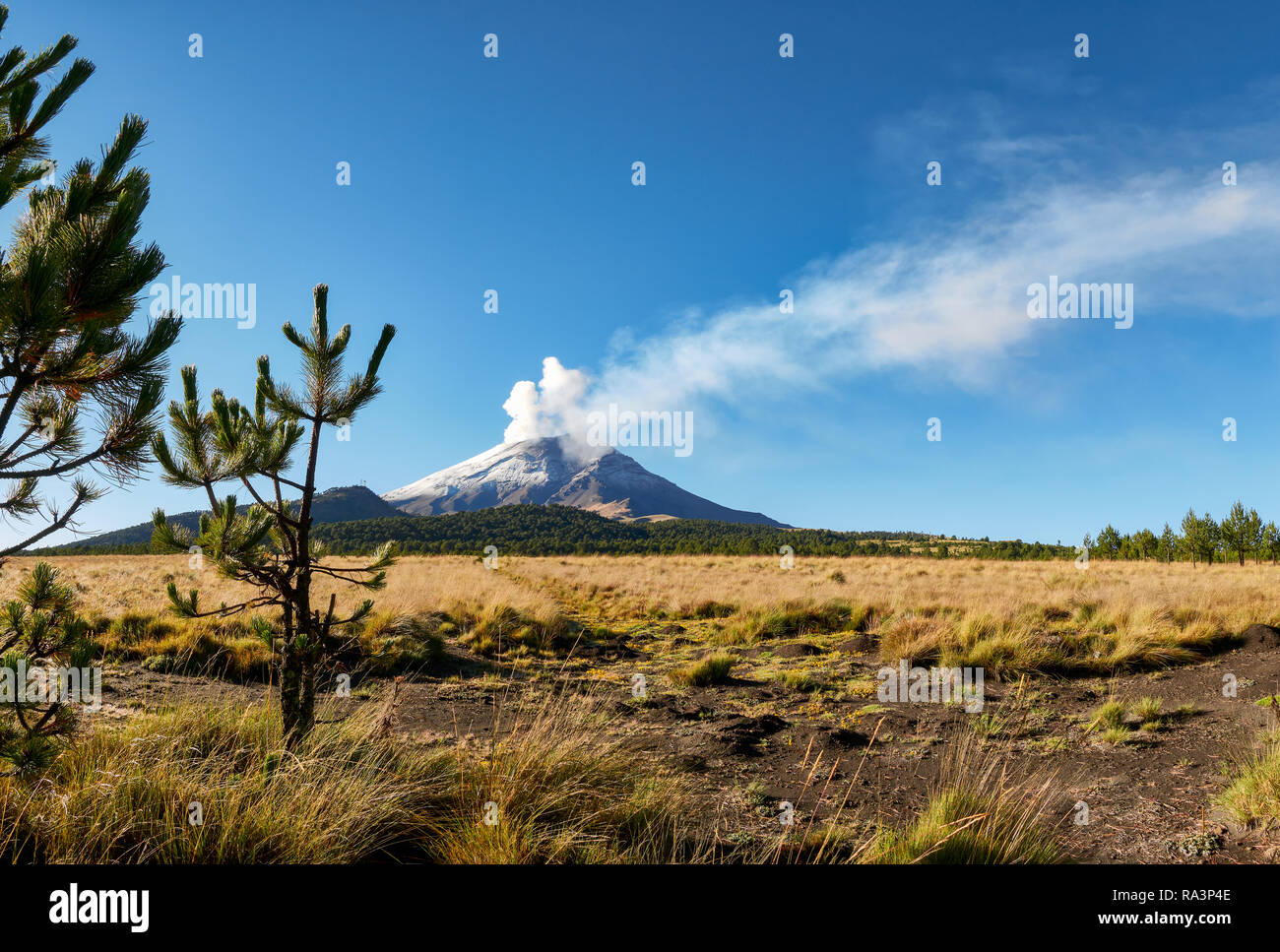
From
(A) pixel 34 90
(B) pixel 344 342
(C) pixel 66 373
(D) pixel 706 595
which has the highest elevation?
(A) pixel 34 90

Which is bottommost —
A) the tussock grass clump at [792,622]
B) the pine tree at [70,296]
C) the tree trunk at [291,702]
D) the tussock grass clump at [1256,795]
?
the tussock grass clump at [792,622]

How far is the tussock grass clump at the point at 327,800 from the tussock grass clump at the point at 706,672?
5308 mm

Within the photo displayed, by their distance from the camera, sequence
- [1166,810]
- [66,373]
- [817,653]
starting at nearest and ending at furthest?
[66,373], [1166,810], [817,653]

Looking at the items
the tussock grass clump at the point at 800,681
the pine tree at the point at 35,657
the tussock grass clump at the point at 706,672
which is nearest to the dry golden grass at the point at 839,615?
the tussock grass clump at the point at 800,681

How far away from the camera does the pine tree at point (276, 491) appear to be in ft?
12.0

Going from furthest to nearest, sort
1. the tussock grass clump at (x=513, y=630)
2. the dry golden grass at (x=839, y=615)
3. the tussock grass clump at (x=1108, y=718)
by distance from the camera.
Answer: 1. the tussock grass clump at (x=513, y=630)
2. the dry golden grass at (x=839, y=615)
3. the tussock grass clump at (x=1108, y=718)

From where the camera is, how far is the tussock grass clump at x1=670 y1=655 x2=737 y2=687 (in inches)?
386

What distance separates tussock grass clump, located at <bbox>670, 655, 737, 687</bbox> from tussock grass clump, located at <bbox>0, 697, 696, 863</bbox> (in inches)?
209

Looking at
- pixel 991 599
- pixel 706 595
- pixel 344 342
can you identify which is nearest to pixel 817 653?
pixel 991 599

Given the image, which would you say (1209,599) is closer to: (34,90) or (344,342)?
(344,342)

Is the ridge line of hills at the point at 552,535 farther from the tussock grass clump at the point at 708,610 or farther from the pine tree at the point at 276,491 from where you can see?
the pine tree at the point at 276,491

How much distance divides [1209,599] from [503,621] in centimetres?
1572

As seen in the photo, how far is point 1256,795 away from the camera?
14.1ft
